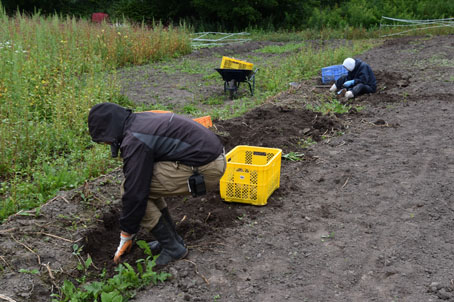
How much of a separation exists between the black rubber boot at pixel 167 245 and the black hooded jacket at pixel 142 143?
285 mm

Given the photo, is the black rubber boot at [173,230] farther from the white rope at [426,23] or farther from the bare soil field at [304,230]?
the white rope at [426,23]

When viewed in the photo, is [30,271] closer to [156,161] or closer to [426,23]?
[156,161]

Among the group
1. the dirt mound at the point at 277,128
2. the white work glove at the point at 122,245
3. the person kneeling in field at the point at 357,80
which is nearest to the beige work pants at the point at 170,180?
the white work glove at the point at 122,245

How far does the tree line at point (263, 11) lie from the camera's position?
87.4 ft

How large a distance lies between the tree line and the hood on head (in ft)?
73.2

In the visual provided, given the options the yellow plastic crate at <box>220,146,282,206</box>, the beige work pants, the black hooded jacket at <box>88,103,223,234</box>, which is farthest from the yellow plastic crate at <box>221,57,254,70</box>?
the black hooded jacket at <box>88,103,223,234</box>

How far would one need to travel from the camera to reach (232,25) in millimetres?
29484

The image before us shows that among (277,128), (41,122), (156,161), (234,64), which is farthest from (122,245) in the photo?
(234,64)

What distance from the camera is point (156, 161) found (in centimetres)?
373

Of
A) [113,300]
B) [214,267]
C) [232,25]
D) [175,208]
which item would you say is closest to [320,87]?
[175,208]

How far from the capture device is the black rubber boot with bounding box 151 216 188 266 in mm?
3967

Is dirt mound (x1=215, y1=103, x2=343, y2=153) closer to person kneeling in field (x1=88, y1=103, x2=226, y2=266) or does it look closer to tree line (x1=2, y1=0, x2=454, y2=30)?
person kneeling in field (x1=88, y1=103, x2=226, y2=266)

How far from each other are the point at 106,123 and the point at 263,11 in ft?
93.5

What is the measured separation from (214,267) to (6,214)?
2.28m
